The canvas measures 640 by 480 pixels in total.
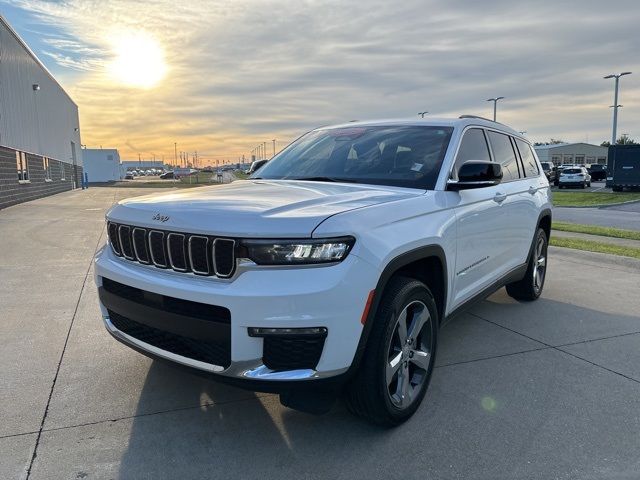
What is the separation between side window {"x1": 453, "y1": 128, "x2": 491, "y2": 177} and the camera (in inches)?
158

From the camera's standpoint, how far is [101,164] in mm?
79688

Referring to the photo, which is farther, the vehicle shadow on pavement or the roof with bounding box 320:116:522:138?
the roof with bounding box 320:116:522:138

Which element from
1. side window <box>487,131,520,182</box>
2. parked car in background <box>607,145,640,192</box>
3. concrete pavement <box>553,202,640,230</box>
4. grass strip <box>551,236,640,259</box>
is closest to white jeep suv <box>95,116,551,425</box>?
side window <box>487,131,520,182</box>

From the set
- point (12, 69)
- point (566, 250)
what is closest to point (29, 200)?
point (12, 69)

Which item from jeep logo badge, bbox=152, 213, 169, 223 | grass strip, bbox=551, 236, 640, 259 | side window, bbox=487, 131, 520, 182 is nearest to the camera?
jeep logo badge, bbox=152, 213, 169, 223

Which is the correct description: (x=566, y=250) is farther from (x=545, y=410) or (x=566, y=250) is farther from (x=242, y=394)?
(x=242, y=394)

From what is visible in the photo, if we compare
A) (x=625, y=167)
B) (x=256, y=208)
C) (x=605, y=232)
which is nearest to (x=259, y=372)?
(x=256, y=208)

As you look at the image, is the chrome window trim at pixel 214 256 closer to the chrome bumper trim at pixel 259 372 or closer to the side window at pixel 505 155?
the chrome bumper trim at pixel 259 372

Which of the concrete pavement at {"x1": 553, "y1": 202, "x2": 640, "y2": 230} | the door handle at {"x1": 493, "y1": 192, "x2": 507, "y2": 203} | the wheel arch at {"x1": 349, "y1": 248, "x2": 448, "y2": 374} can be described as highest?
the door handle at {"x1": 493, "y1": 192, "x2": 507, "y2": 203}

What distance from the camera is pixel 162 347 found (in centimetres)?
298

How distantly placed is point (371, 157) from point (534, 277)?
9.34 feet

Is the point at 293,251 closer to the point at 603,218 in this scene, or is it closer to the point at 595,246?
the point at 595,246

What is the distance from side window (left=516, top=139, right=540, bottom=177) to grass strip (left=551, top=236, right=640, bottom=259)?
3.80m

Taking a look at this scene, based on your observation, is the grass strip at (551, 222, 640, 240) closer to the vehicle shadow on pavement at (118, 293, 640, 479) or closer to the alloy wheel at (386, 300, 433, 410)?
the vehicle shadow on pavement at (118, 293, 640, 479)
